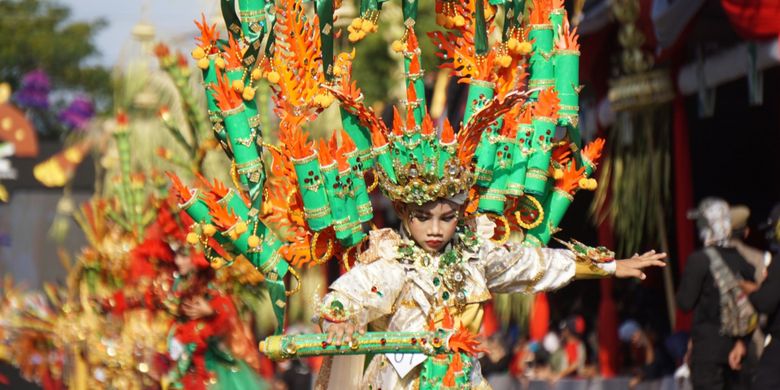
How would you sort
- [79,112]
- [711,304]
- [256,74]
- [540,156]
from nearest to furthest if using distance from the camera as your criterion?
1. [256,74]
2. [540,156]
3. [711,304]
4. [79,112]

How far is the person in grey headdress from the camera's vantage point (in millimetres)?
9758

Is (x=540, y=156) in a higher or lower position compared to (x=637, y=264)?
higher

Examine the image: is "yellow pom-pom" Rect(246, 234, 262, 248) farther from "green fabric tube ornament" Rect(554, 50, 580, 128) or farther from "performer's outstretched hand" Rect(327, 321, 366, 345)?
"green fabric tube ornament" Rect(554, 50, 580, 128)

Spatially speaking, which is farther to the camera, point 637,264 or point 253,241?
point 637,264

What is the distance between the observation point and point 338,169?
6695 mm

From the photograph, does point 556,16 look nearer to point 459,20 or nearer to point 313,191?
point 459,20

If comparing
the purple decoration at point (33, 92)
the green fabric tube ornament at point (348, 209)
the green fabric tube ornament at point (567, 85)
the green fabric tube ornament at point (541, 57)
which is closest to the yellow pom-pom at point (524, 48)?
the green fabric tube ornament at point (541, 57)

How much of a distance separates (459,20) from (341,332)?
1.53m

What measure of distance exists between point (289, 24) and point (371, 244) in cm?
95

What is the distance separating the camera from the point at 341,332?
6.23 m

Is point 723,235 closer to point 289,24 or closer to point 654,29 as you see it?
point 654,29

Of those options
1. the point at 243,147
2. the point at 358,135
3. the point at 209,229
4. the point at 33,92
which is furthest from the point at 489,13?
the point at 33,92

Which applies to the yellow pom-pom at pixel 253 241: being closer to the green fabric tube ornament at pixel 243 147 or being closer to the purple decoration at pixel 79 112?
the green fabric tube ornament at pixel 243 147

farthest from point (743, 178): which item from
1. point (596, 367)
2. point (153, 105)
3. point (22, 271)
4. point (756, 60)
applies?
point (22, 271)
